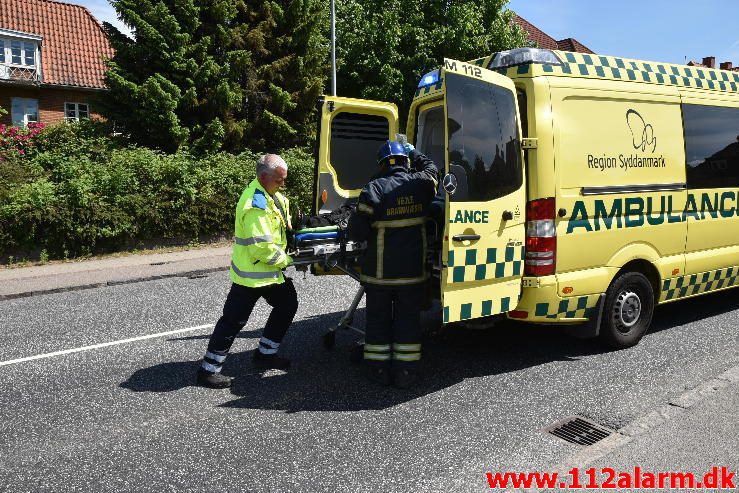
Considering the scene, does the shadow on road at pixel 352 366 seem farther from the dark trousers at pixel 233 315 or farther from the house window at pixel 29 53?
the house window at pixel 29 53

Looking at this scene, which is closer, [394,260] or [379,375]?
[394,260]

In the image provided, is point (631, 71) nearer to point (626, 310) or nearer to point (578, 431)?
point (626, 310)

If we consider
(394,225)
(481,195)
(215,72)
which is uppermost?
(215,72)

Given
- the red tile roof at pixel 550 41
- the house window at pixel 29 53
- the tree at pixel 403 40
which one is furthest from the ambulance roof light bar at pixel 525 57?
the red tile roof at pixel 550 41

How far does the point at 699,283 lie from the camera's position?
18.8 feet

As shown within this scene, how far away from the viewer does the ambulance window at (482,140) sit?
4.09 meters

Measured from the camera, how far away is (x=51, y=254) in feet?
35.6

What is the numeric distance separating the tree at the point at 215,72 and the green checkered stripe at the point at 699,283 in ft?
43.6

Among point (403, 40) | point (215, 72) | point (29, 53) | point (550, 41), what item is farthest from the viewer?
point (550, 41)

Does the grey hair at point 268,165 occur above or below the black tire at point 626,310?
above

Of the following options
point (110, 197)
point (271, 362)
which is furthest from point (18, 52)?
point (271, 362)

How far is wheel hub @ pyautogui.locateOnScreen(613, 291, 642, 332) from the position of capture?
16.6 feet

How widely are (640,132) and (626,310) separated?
158cm

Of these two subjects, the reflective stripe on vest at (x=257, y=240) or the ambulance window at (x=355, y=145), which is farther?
the ambulance window at (x=355, y=145)
